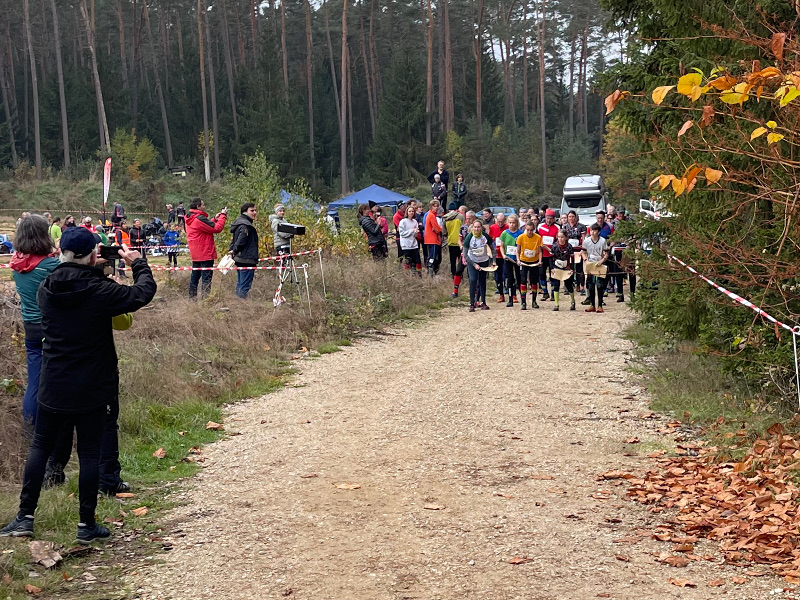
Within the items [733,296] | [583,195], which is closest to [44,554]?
[733,296]

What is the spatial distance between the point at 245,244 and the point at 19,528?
10.5 metres

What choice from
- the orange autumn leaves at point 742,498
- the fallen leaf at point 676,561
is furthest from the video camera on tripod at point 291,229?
the fallen leaf at point 676,561

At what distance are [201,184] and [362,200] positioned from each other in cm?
1590

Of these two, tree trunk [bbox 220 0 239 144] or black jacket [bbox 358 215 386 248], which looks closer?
black jacket [bbox 358 215 386 248]

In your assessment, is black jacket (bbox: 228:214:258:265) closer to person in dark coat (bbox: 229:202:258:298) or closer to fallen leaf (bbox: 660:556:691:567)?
→ person in dark coat (bbox: 229:202:258:298)

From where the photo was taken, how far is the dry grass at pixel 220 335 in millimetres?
9383

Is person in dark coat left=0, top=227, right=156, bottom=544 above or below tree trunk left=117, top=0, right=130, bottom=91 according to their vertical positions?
below

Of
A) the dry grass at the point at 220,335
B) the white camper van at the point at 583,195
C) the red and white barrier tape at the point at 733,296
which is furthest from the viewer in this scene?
the white camper van at the point at 583,195

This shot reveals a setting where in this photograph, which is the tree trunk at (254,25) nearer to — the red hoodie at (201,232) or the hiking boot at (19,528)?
the red hoodie at (201,232)

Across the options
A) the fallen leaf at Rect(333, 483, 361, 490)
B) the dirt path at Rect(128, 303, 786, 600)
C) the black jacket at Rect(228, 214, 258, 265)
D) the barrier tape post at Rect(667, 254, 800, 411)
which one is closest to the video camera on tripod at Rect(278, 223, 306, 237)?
the black jacket at Rect(228, 214, 258, 265)

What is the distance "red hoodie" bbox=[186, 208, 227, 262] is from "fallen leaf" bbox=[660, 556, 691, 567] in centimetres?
1197

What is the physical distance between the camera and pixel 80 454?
6.10 metres

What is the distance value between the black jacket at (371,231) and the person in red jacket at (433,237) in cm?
104

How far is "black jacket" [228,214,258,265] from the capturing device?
16.1 metres
